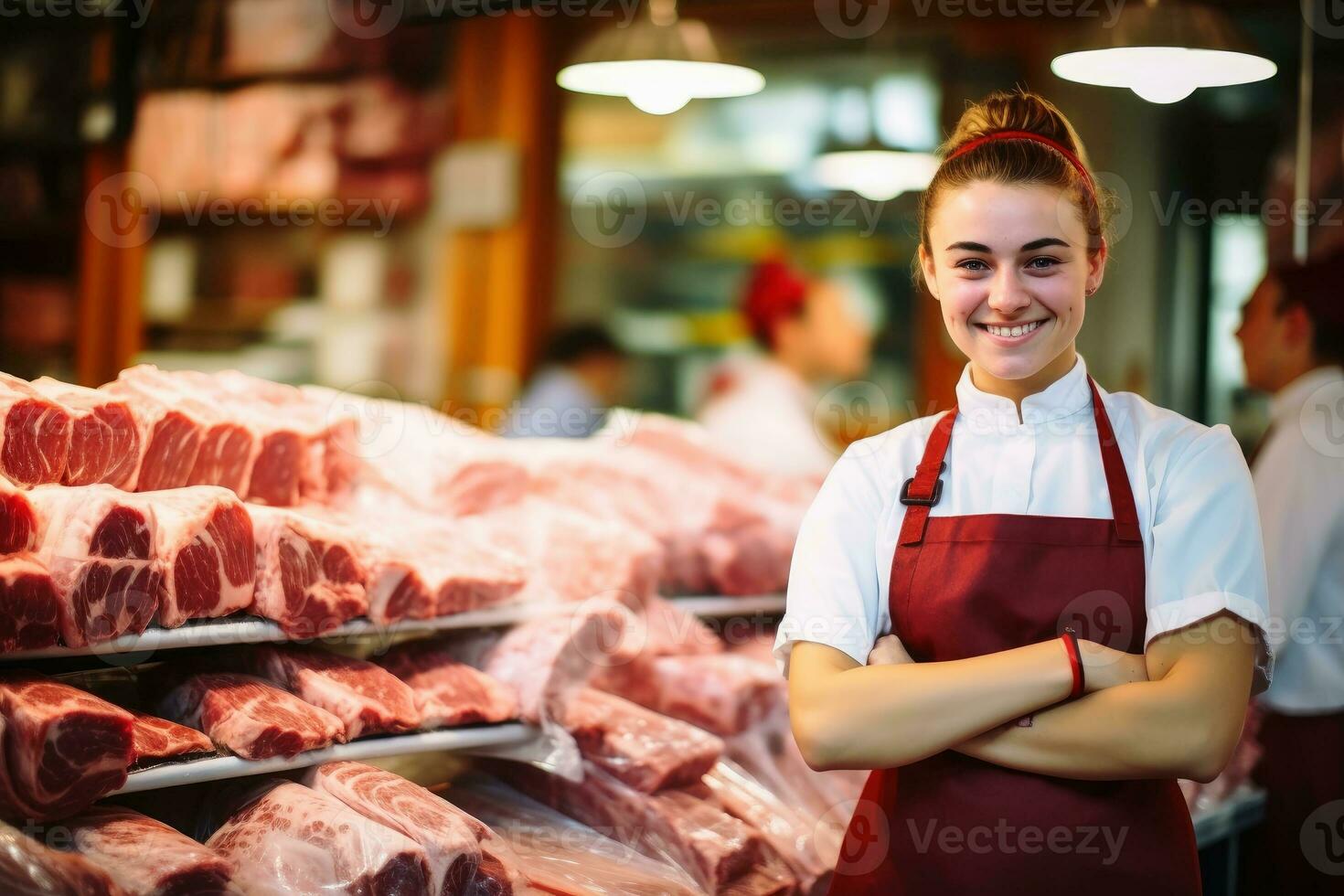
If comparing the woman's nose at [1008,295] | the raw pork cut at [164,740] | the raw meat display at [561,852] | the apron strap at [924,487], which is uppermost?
the woman's nose at [1008,295]

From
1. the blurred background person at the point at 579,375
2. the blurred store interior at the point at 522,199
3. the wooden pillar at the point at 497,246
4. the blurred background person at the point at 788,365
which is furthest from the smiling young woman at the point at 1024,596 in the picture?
the wooden pillar at the point at 497,246

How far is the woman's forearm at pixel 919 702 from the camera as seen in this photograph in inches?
63.9

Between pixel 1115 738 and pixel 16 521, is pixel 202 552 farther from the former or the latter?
pixel 1115 738

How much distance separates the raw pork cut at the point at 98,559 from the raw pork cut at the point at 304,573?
0.19 meters

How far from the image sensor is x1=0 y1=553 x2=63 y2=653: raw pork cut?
5.62 ft

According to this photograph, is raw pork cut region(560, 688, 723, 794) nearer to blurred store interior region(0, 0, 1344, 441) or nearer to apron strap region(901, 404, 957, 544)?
apron strap region(901, 404, 957, 544)

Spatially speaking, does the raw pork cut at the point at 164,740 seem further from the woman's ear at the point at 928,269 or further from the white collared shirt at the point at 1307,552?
the white collared shirt at the point at 1307,552

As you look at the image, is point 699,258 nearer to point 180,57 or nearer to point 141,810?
point 180,57

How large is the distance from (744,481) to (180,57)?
421 centimetres

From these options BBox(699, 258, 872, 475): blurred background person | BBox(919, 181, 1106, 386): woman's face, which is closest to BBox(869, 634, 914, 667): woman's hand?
BBox(919, 181, 1106, 386): woman's face

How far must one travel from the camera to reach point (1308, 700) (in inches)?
125

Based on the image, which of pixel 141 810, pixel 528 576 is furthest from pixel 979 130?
pixel 141 810

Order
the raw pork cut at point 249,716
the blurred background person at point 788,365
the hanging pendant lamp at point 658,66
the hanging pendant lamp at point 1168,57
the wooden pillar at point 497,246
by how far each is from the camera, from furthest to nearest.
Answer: the wooden pillar at point 497,246 < the blurred background person at point 788,365 < the hanging pendant lamp at point 658,66 < the hanging pendant lamp at point 1168,57 < the raw pork cut at point 249,716

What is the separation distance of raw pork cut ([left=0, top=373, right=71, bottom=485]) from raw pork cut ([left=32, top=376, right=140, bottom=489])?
0.02 meters
